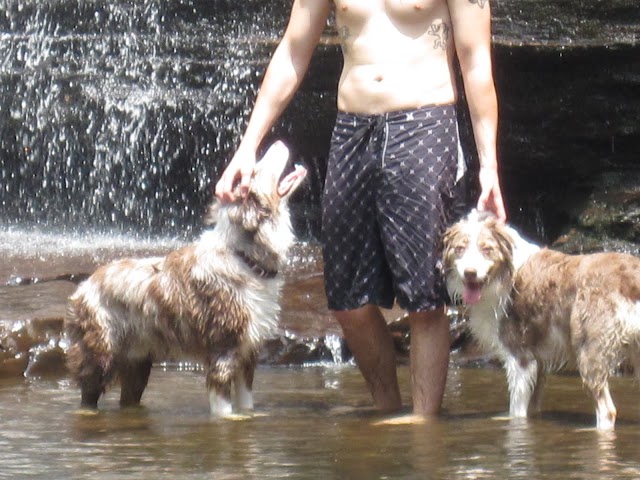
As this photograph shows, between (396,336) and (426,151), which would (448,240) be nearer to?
(426,151)

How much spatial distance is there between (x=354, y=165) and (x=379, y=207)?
235 millimetres

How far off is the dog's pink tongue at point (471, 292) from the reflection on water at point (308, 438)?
594 millimetres

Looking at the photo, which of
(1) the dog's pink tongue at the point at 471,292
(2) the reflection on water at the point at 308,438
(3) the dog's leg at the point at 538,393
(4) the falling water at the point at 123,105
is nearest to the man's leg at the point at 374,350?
(2) the reflection on water at the point at 308,438

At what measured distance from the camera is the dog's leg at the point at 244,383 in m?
6.72

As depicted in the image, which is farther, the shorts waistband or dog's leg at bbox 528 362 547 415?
dog's leg at bbox 528 362 547 415

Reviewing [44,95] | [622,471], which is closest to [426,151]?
[622,471]

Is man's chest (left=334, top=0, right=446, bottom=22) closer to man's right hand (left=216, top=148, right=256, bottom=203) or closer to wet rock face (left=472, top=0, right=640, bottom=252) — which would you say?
man's right hand (left=216, top=148, right=256, bottom=203)

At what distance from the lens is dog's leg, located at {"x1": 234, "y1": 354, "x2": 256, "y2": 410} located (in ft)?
22.0

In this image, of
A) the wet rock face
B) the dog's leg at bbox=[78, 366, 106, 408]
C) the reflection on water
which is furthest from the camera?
the wet rock face

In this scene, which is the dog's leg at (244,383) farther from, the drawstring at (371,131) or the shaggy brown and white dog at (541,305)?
the drawstring at (371,131)

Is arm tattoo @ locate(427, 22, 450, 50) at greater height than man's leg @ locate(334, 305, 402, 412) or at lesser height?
greater

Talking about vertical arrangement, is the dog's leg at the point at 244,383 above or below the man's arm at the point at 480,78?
below

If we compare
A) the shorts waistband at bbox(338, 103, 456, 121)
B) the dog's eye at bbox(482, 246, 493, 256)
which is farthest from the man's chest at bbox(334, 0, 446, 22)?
the dog's eye at bbox(482, 246, 493, 256)

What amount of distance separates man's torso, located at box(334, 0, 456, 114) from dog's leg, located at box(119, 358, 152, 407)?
1.89 metres
